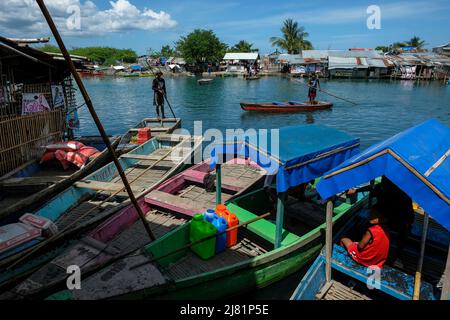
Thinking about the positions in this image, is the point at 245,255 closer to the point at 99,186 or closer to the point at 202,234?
the point at 202,234

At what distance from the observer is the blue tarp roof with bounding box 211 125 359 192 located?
208 inches

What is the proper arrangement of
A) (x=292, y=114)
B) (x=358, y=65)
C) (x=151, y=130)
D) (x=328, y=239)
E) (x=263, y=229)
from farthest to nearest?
1. (x=358, y=65)
2. (x=292, y=114)
3. (x=151, y=130)
4. (x=263, y=229)
5. (x=328, y=239)

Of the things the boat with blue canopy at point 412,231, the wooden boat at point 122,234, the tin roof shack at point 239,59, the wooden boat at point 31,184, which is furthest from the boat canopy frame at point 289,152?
the tin roof shack at point 239,59

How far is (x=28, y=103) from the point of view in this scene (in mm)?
10711

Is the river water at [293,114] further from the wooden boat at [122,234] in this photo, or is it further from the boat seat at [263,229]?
the boat seat at [263,229]

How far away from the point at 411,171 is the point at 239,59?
7266cm

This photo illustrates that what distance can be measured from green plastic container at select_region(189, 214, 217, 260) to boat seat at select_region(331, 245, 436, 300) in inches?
82.0

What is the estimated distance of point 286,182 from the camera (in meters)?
5.23

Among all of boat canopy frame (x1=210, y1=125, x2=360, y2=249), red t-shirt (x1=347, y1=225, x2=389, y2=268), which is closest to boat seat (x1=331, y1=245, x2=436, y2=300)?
red t-shirt (x1=347, y1=225, x2=389, y2=268)

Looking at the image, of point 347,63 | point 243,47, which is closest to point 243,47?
point 243,47

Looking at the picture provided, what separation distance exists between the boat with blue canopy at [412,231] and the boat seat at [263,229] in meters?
0.84

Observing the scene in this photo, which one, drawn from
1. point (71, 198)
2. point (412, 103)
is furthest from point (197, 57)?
point (71, 198)
